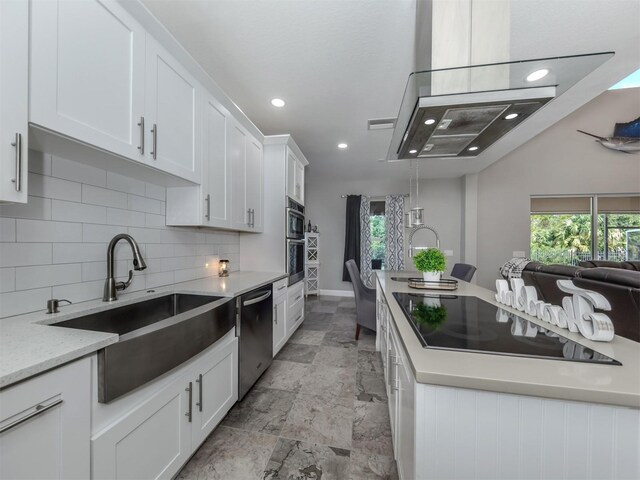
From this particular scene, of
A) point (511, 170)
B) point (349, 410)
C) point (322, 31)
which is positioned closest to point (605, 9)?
point (322, 31)

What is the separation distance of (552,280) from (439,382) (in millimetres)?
3142

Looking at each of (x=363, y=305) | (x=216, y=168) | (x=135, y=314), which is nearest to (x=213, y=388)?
(x=135, y=314)

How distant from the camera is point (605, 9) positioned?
143 centimetres

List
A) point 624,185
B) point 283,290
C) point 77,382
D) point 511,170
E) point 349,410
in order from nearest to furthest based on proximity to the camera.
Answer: point 77,382 < point 349,410 < point 283,290 < point 624,185 < point 511,170

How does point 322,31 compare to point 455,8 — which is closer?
point 455,8

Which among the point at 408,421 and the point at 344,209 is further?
the point at 344,209

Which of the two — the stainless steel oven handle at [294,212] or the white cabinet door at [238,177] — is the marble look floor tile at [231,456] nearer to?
the white cabinet door at [238,177]

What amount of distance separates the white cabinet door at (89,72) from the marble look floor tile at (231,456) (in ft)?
5.48

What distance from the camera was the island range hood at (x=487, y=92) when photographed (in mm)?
1047

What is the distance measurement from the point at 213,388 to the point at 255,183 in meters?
1.97

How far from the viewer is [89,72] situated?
1068mm

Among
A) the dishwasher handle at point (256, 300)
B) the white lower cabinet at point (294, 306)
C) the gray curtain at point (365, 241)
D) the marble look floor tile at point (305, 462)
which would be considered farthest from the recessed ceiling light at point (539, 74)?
the gray curtain at point (365, 241)

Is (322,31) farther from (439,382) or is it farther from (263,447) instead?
(263,447)

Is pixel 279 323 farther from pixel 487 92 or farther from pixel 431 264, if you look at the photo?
pixel 487 92
